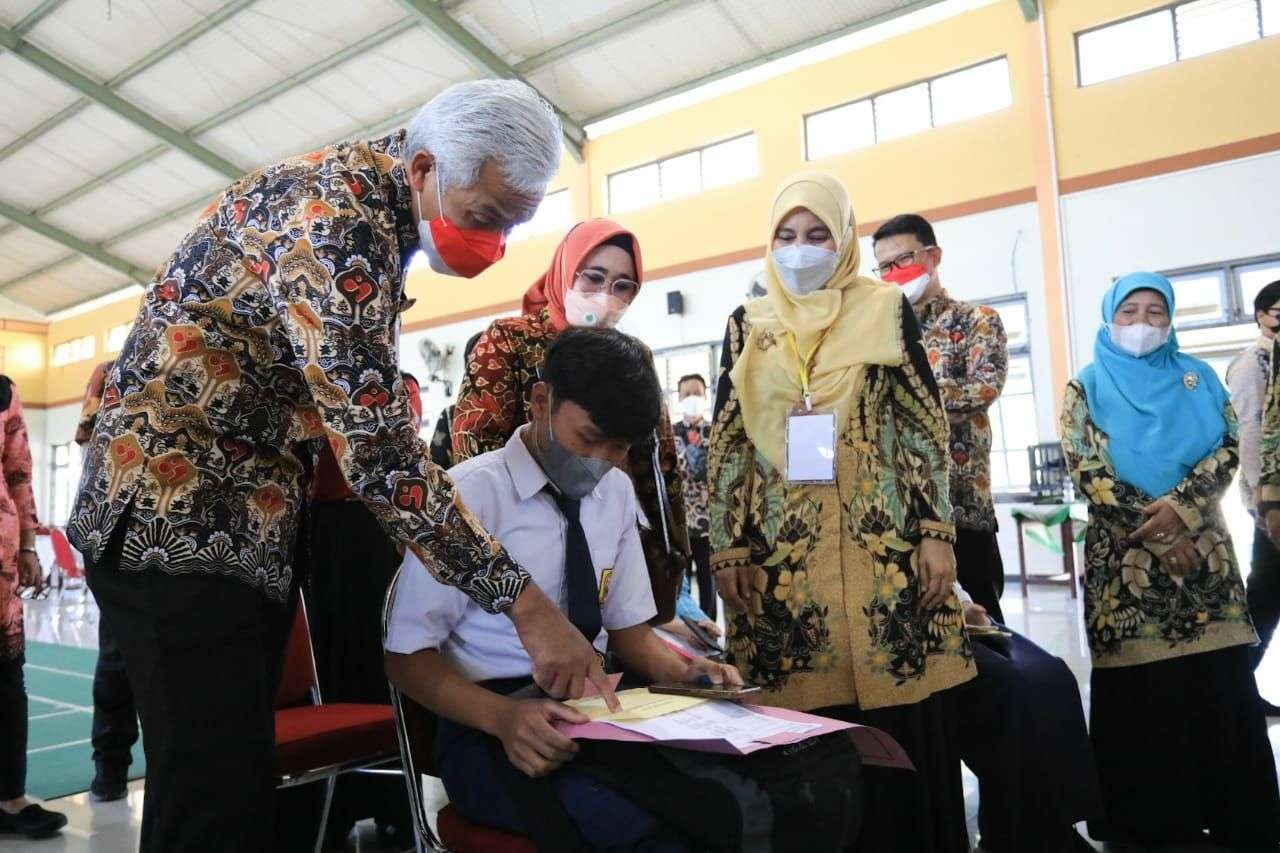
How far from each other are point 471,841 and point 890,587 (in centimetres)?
80

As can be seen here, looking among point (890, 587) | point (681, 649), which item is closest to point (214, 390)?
point (681, 649)

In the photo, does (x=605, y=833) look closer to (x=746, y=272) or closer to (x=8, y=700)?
(x=8, y=700)

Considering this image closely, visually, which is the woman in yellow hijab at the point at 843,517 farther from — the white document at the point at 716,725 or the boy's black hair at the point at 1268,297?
the boy's black hair at the point at 1268,297

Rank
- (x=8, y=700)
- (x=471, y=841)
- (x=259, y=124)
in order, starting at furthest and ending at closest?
(x=259, y=124) < (x=8, y=700) < (x=471, y=841)

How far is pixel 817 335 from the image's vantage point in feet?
5.62

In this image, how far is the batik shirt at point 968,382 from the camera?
231 centimetres

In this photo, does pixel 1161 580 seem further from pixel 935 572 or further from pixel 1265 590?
pixel 1265 590

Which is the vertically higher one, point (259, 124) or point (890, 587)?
point (259, 124)

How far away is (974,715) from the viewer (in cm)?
165

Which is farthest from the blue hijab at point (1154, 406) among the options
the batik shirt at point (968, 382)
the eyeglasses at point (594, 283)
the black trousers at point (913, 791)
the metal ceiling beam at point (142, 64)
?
the metal ceiling beam at point (142, 64)

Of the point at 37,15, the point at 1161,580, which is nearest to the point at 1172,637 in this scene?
the point at 1161,580

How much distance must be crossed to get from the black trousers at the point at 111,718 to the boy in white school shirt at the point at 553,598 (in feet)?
6.27

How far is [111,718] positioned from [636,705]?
225cm

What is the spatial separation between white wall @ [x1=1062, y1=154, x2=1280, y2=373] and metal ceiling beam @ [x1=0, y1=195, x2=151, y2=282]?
12447 millimetres
